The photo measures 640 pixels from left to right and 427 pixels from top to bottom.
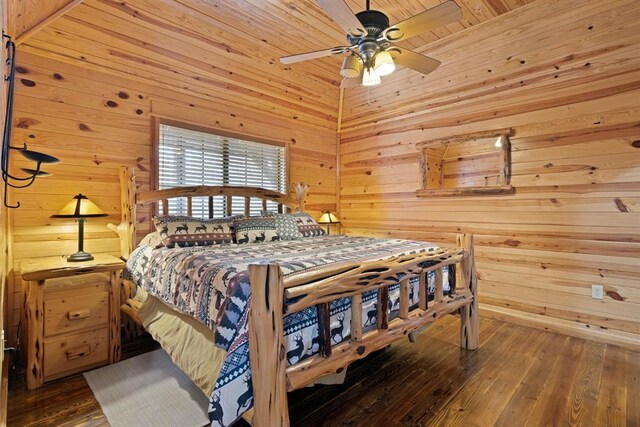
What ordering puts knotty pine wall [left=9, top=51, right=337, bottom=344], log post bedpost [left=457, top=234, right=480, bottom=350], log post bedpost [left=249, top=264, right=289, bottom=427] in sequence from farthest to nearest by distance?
log post bedpost [left=457, top=234, right=480, bottom=350], knotty pine wall [left=9, top=51, right=337, bottom=344], log post bedpost [left=249, top=264, right=289, bottom=427]

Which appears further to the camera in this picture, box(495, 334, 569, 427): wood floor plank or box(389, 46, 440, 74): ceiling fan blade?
box(389, 46, 440, 74): ceiling fan blade

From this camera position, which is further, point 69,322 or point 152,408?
point 69,322

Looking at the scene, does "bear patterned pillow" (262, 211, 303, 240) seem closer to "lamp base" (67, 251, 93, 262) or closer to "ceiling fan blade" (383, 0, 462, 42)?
"lamp base" (67, 251, 93, 262)

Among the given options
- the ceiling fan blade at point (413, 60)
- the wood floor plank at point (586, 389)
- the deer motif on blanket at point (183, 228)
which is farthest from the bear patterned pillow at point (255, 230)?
the wood floor plank at point (586, 389)

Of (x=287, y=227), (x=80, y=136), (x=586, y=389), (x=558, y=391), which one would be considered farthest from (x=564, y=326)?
(x=80, y=136)

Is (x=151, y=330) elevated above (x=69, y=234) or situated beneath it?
situated beneath

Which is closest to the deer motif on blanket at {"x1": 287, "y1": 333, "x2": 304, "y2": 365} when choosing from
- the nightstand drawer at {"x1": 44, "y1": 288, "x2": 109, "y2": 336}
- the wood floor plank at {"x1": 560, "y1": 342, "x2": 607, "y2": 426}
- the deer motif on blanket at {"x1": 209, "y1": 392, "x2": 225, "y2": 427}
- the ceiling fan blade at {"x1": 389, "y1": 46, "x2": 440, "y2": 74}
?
the deer motif on blanket at {"x1": 209, "y1": 392, "x2": 225, "y2": 427}

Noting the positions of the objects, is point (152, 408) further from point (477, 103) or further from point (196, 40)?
point (477, 103)

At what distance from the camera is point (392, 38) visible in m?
2.06

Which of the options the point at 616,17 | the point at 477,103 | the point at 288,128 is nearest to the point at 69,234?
the point at 288,128

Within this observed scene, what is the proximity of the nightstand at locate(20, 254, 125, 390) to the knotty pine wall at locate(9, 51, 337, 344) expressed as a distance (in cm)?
33

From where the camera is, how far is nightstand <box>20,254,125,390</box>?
6.62 feet

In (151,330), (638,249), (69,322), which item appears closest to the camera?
(69,322)

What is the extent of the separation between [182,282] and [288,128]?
2.77 m
